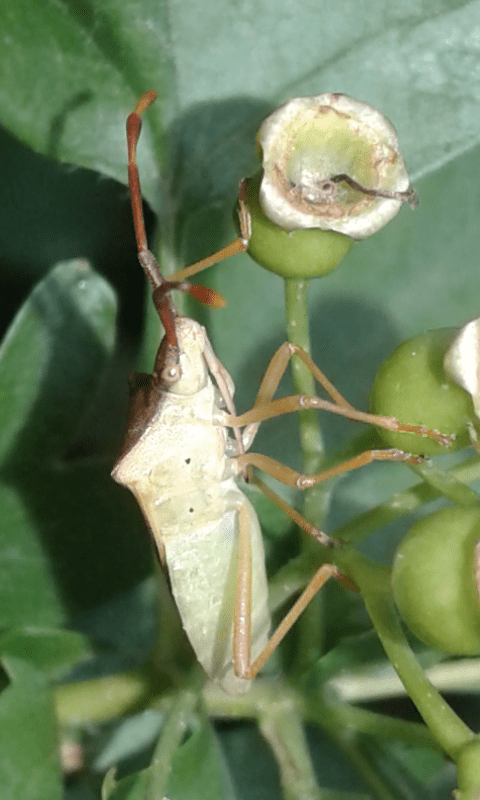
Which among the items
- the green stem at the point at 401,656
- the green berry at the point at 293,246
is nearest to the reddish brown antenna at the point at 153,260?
the green berry at the point at 293,246

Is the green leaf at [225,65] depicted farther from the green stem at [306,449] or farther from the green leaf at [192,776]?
the green leaf at [192,776]

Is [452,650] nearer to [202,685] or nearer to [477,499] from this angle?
[477,499]

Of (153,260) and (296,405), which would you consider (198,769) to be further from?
(153,260)

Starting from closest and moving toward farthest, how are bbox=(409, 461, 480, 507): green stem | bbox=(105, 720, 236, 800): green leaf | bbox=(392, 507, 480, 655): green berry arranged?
bbox=(392, 507, 480, 655): green berry, bbox=(409, 461, 480, 507): green stem, bbox=(105, 720, 236, 800): green leaf

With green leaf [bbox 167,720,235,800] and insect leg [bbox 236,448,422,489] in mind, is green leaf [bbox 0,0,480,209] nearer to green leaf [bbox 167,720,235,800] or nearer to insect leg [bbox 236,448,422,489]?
insect leg [bbox 236,448,422,489]

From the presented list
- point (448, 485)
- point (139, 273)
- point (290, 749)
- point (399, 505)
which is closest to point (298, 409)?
point (399, 505)

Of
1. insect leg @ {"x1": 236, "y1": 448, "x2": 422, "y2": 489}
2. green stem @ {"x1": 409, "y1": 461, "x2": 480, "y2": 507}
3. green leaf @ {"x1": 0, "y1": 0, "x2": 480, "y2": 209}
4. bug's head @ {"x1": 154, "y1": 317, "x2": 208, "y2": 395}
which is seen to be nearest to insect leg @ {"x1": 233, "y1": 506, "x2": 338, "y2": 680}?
insect leg @ {"x1": 236, "y1": 448, "x2": 422, "y2": 489}
